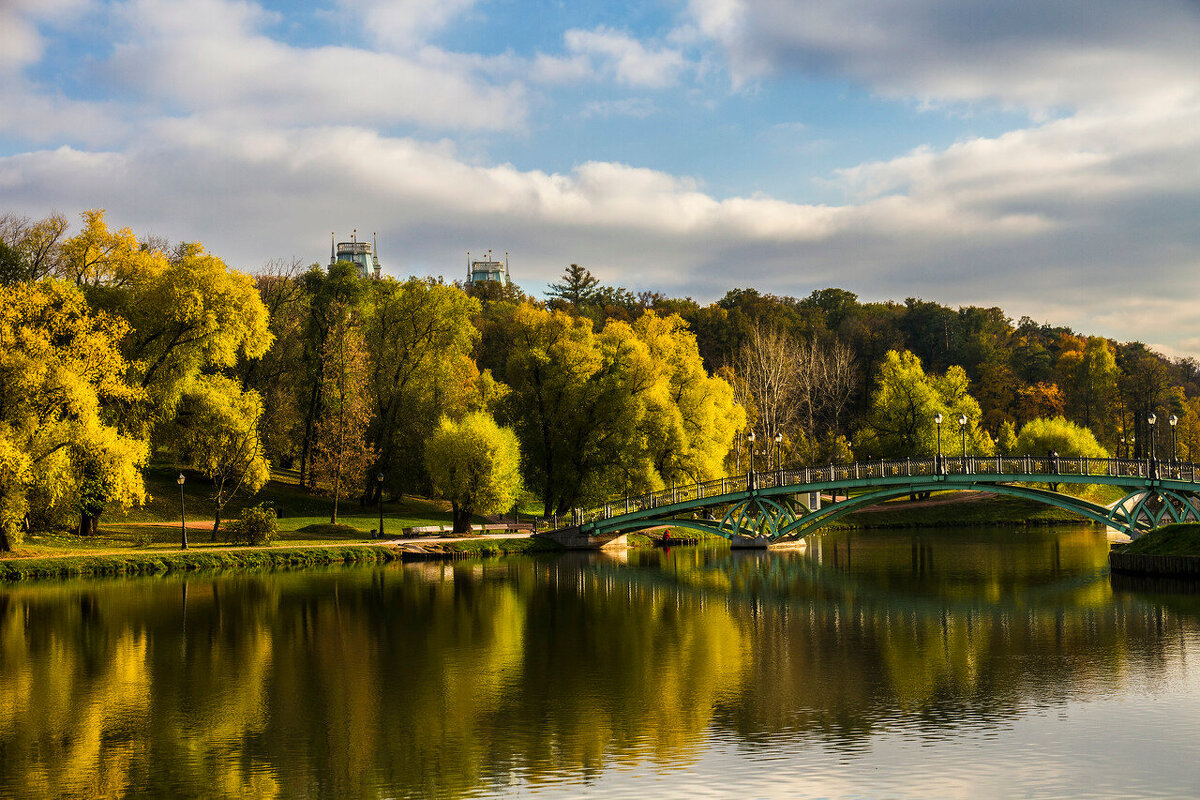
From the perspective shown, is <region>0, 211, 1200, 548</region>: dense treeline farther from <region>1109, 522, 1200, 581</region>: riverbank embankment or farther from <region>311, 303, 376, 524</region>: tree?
<region>1109, 522, 1200, 581</region>: riverbank embankment

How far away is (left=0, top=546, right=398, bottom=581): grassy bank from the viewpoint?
41.0 meters

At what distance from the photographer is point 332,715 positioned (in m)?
17.7

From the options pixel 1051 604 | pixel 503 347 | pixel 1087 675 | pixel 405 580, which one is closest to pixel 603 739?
pixel 1087 675

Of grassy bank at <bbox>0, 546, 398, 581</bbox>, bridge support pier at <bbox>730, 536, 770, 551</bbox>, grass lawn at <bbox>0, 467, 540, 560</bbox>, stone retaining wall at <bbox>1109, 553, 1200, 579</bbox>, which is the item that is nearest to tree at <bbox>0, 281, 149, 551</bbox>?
grassy bank at <bbox>0, 546, 398, 581</bbox>

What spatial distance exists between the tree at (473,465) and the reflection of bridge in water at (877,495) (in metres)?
4.37

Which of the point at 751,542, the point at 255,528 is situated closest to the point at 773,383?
the point at 751,542

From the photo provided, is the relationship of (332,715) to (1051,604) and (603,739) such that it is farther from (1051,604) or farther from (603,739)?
(1051,604)

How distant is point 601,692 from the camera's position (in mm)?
19516

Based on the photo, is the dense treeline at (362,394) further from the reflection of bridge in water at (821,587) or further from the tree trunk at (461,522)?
the reflection of bridge in water at (821,587)

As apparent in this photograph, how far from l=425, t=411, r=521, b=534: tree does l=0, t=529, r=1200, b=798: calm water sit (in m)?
18.1

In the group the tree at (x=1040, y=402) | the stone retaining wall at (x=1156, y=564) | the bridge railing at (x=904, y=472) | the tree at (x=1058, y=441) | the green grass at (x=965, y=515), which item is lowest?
the green grass at (x=965, y=515)

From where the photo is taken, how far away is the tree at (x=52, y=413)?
40656mm

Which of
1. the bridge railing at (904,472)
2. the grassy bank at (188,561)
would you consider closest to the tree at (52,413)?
the grassy bank at (188,561)

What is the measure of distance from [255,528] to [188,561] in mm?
5512
